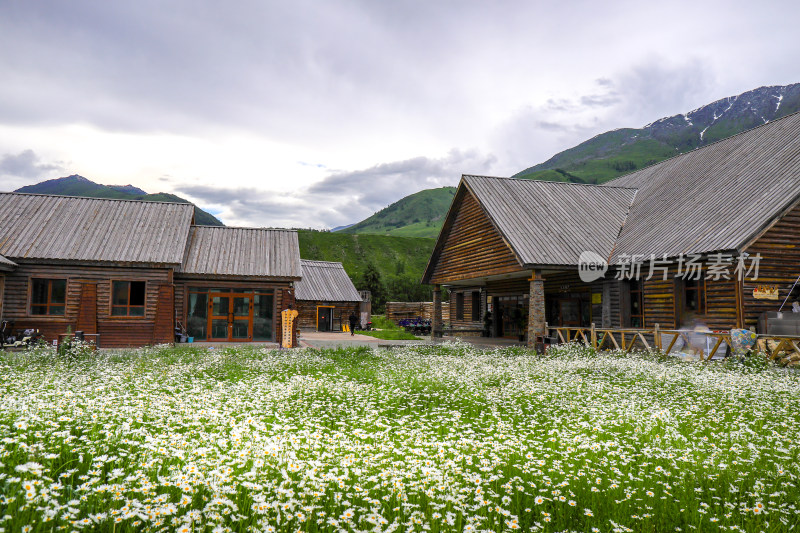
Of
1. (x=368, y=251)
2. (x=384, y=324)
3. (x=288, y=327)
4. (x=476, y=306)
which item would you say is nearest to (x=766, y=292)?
(x=288, y=327)

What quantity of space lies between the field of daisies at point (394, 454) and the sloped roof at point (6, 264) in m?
12.0

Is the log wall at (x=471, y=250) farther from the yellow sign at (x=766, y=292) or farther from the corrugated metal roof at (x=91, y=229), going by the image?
the corrugated metal roof at (x=91, y=229)

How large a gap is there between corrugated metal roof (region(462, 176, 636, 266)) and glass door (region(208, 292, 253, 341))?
12.1m

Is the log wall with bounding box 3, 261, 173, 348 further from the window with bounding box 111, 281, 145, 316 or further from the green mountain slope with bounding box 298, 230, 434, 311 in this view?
the green mountain slope with bounding box 298, 230, 434, 311

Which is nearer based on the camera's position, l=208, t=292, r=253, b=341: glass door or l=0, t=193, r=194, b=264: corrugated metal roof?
l=0, t=193, r=194, b=264: corrugated metal roof

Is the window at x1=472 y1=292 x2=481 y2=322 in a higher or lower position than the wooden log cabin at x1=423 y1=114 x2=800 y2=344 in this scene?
lower

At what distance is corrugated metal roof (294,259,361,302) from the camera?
41312mm

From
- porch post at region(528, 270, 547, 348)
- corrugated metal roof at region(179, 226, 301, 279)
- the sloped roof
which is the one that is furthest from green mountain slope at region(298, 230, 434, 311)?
porch post at region(528, 270, 547, 348)

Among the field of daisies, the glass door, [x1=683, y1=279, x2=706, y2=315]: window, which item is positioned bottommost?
the field of daisies

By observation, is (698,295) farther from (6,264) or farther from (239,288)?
(6,264)

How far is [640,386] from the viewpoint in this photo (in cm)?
1120

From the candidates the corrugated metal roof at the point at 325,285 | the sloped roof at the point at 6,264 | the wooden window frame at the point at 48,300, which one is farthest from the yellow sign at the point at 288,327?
the corrugated metal roof at the point at 325,285

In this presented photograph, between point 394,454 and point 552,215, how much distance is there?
20430mm

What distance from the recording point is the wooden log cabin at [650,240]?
56.7ft
